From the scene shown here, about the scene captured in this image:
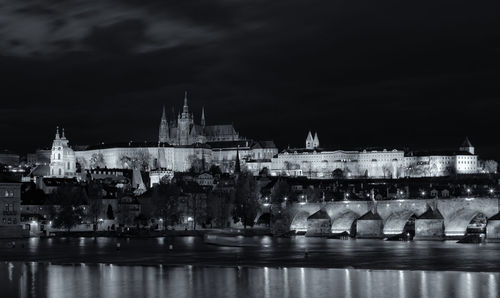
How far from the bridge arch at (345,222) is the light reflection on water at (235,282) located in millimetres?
43938

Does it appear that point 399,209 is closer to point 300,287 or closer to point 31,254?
point 31,254

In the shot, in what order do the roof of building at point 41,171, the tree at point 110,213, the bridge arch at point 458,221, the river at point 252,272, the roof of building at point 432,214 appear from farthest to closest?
the roof of building at point 41,171 → the tree at point 110,213 → the roof of building at point 432,214 → the bridge arch at point 458,221 → the river at point 252,272

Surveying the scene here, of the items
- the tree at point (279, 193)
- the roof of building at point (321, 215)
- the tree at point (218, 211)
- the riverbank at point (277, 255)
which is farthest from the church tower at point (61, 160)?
A: the riverbank at point (277, 255)

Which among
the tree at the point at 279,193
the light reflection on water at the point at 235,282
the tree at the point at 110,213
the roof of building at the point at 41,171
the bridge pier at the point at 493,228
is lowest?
the light reflection on water at the point at 235,282

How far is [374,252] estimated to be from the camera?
60531mm

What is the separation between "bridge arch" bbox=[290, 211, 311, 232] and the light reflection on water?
49536 mm

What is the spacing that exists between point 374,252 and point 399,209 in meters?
26.7

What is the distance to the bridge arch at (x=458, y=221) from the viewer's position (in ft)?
264

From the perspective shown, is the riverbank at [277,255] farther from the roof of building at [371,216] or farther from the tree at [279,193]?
the tree at [279,193]

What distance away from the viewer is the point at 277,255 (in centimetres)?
5884

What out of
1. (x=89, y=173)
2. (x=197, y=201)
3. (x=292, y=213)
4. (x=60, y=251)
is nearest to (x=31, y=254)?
(x=60, y=251)

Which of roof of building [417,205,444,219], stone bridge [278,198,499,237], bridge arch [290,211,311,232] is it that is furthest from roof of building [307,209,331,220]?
roof of building [417,205,444,219]

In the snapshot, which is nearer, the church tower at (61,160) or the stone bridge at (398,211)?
the stone bridge at (398,211)

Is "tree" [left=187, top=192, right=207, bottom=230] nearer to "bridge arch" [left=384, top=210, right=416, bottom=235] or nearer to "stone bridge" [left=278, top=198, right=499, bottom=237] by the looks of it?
"stone bridge" [left=278, top=198, right=499, bottom=237]
